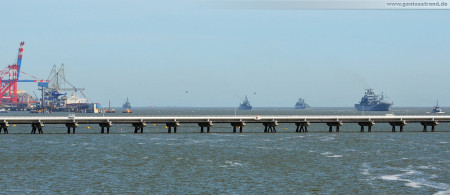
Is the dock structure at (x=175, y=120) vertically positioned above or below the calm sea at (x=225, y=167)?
above

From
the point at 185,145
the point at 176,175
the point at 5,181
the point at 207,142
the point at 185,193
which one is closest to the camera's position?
the point at 185,193

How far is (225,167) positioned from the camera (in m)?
57.8

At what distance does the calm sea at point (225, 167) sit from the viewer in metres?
45.5

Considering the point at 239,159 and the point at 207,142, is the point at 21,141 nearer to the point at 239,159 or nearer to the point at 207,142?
the point at 207,142

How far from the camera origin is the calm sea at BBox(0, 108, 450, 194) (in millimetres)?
45544

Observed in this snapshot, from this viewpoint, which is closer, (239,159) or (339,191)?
(339,191)

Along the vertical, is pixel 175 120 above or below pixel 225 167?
above

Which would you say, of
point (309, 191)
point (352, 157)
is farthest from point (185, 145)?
point (309, 191)

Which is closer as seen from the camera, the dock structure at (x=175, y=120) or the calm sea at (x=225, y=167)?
the calm sea at (x=225, y=167)

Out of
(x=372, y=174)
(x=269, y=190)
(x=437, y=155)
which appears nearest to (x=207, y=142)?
(x=437, y=155)

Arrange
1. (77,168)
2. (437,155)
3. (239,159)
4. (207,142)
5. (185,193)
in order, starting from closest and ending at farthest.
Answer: (185,193) → (77,168) → (239,159) → (437,155) → (207,142)

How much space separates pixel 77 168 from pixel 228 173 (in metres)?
14.4

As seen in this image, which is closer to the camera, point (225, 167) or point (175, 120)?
point (225, 167)

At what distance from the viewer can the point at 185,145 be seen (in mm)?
83438
